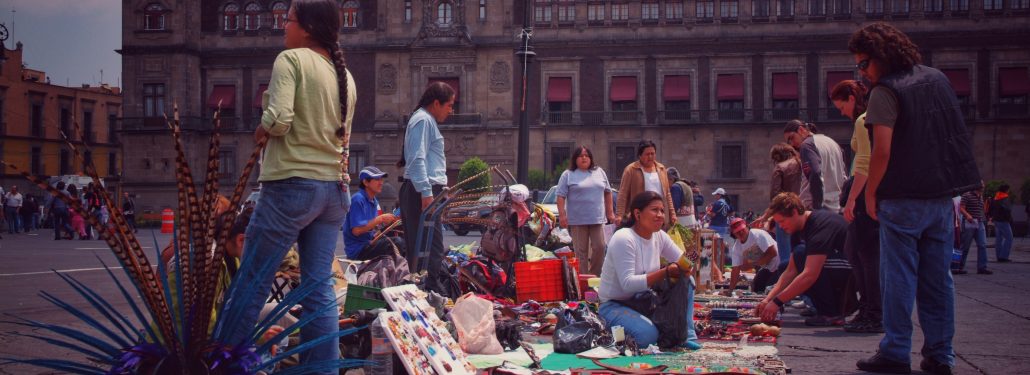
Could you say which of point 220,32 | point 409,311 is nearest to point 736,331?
point 409,311

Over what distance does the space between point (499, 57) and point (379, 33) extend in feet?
20.5

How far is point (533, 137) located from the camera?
1837 inches

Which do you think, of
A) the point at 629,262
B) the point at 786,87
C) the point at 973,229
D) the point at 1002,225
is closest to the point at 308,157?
the point at 629,262

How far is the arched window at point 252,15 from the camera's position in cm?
4978

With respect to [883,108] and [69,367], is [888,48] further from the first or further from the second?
[69,367]

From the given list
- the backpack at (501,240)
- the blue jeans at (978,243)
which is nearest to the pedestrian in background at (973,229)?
the blue jeans at (978,243)

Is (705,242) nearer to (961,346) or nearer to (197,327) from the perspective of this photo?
(961,346)

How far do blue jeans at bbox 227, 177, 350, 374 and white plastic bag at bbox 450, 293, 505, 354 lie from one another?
196cm

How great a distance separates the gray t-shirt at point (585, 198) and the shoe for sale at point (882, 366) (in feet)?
18.1

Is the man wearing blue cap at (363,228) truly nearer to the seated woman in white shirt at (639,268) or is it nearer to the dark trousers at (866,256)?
the seated woman in white shirt at (639,268)

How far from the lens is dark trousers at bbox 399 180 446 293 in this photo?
7.59 metres

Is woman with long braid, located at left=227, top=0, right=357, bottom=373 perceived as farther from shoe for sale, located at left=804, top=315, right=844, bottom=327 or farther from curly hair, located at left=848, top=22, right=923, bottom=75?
shoe for sale, located at left=804, top=315, right=844, bottom=327

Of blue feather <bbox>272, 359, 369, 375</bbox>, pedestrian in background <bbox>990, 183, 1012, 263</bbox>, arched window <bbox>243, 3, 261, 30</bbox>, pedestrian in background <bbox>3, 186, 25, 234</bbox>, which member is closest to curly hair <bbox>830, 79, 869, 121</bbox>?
blue feather <bbox>272, 359, 369, 375</bbox>

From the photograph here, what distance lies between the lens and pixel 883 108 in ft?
16.9
